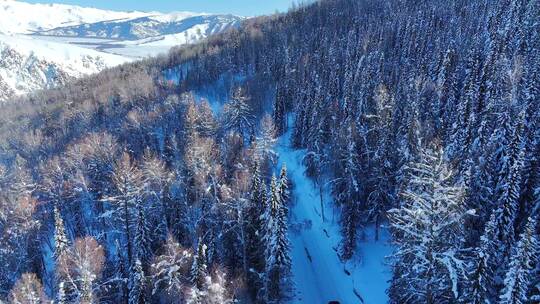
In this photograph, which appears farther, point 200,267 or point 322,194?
point 322,194

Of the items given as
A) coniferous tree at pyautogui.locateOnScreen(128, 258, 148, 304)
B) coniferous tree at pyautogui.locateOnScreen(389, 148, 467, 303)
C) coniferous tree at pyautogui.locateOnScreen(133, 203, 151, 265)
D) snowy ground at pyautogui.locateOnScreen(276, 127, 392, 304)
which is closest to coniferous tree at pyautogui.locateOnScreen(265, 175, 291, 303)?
snowy ground at pyautogui.locateOnScreen(276, 127, 392, 304)

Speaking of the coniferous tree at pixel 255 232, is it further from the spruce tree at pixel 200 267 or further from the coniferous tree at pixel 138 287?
the spruce tree at pixel 200 267

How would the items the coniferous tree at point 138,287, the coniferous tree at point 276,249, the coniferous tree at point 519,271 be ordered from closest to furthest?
the coniferous tree at point 519,271, the coniferous tree at point 138,287, the coniferous tree at point 276,249

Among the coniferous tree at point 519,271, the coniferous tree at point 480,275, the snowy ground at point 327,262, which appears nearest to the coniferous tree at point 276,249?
the snowy ground at point 327,262

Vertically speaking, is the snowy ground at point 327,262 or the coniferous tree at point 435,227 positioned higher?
the coniferous tree at point 435,227

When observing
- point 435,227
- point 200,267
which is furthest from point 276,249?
point 435,227

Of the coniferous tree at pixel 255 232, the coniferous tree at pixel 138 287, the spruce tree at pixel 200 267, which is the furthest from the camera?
the coniferous tree at pixel 255 232

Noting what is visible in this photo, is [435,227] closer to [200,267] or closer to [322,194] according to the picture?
[200,267]
